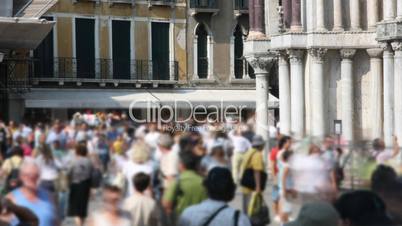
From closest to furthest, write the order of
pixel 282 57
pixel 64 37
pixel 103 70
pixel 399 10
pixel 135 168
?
pixel 135 168, pixel 399 10, pixel 282 57, pixel 64 37, pixel 103 70

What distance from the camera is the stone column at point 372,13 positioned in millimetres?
33062

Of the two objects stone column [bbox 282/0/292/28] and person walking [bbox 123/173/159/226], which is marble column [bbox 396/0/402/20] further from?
person walking [bbox 123/173/159/226]

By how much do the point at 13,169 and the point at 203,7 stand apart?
39.3 metres

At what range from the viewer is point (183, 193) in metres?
12.9

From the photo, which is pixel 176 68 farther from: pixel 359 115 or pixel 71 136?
pixel 71 136

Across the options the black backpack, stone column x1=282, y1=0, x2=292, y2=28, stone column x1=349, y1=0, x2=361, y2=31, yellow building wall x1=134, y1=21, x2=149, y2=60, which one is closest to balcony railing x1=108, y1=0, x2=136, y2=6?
yellow building wall x1=134, y1=21, x2=149, y2=60

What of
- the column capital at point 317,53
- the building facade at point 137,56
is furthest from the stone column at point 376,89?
the building facade at point 137,56

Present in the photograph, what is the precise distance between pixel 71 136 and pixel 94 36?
102 ft

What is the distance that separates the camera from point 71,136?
64.3 ft

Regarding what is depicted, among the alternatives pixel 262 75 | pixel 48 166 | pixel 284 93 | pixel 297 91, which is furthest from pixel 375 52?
pixel 48 166

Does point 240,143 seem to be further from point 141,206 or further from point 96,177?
point 141,206

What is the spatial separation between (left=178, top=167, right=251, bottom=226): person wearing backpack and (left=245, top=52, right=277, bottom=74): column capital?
30.1m

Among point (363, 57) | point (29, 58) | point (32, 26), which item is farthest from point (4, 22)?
point (363, 57)

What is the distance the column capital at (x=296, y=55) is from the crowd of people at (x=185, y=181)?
13297 millimetres
